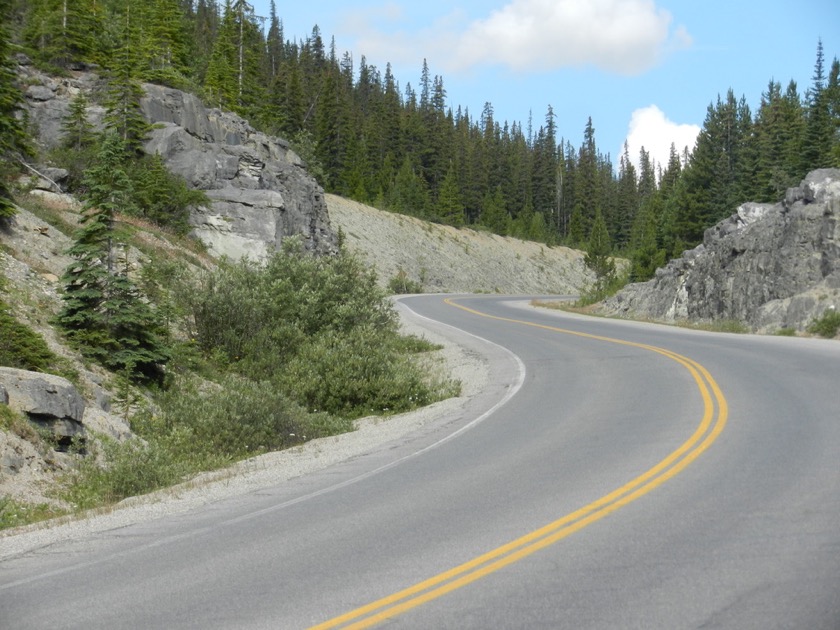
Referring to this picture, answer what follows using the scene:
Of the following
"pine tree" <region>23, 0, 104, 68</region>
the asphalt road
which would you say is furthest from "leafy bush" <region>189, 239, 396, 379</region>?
"pine tree" <region>23, 0, 104, 68</region>

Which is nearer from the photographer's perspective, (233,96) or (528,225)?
A: (233,96)

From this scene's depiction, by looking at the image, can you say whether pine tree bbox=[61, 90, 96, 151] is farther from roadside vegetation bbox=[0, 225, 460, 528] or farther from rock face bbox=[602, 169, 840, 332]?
rock face bbox=[602, 169, 840, 332]

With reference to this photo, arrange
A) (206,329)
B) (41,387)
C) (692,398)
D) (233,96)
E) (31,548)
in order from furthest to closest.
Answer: (233,96)
(206,329)
(692,398)
(41,387)
(31,548)

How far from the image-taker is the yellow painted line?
4793 mm

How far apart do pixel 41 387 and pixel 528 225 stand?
9424 cm

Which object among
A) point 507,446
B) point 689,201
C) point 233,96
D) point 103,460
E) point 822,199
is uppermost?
point 233,96

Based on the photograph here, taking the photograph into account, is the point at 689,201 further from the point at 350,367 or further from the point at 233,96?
the point at 350,367

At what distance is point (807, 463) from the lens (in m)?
8.18

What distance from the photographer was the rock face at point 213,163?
105 ft

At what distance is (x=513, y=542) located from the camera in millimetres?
6012

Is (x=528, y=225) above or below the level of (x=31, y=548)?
above

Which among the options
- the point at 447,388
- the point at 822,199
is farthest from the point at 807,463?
the point at 822,199

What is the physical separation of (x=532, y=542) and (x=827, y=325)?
19.1m

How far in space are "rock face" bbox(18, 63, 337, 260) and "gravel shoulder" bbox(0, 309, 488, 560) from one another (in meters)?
19.3
